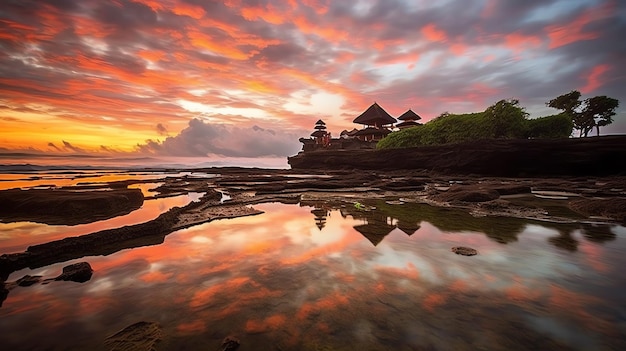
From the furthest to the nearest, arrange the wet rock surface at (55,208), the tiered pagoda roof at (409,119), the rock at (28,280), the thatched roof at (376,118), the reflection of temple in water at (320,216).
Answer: the tiered pagoda roof at (409,119)
the thatched roof at (376,118)
the wet rock surface at (55,208)
the reflection of temple in water at (320,216)
the rock at (28,280)

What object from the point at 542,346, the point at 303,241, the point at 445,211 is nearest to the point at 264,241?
the point at 303,241

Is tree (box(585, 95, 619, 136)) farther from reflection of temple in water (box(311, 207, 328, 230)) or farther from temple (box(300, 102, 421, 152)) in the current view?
reflection of temple in water (box(311, 207, 328, 230))

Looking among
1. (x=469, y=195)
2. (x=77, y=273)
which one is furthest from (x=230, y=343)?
(x=469, y=195)

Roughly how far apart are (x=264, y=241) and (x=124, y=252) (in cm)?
253

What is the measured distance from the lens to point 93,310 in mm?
2834

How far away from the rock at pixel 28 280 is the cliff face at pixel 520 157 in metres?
27.2

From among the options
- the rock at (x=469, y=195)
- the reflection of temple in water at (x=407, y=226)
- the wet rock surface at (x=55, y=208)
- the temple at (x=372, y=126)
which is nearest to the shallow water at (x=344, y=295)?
the reflection of temple in water at (x=407, y=226)

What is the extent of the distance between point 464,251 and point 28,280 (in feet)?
21.9

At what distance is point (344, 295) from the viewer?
318 cm

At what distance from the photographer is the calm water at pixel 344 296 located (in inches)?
93.4

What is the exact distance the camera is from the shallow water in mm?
2375

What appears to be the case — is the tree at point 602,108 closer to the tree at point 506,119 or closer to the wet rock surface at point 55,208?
the tree at point 506,119

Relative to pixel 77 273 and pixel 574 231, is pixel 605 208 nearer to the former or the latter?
pixel 574 231

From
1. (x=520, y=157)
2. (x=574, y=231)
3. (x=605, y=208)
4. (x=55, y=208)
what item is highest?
(x=520, y=157)
